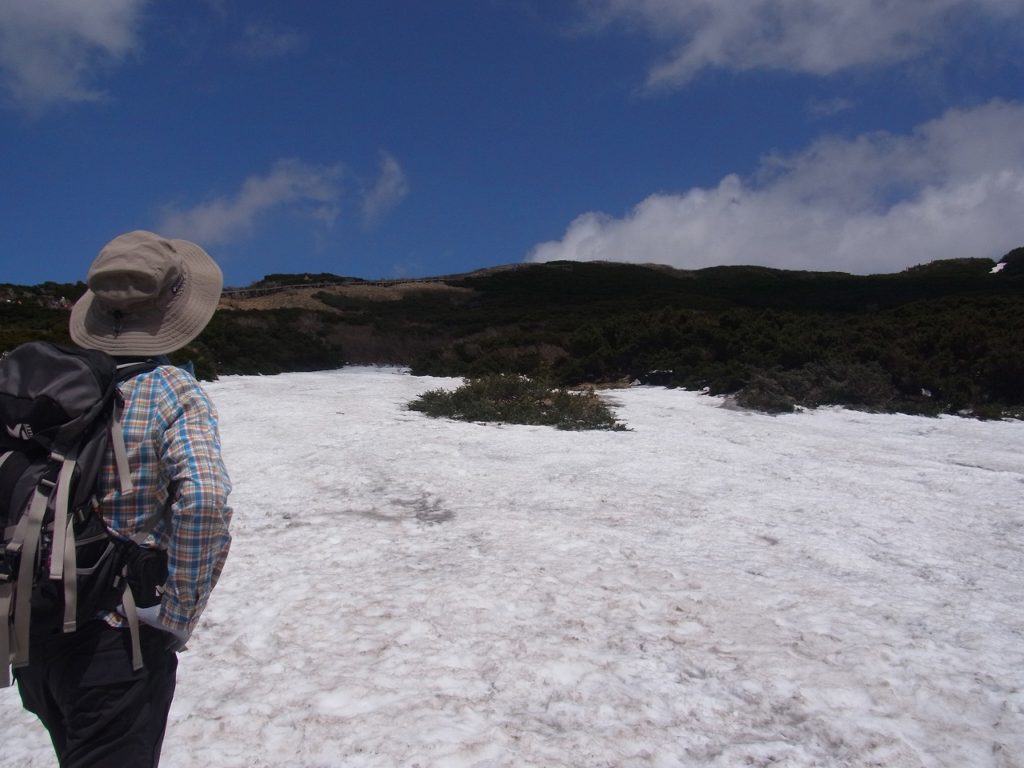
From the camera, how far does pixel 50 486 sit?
1.71 metres

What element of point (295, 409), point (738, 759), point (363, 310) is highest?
point (363, 310)

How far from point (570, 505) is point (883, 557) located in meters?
2.50

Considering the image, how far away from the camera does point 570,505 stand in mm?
6555

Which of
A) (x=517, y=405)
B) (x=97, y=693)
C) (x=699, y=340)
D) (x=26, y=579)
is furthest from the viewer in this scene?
(x=699, y=340)

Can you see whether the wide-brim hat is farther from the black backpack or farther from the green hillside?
the green hillside

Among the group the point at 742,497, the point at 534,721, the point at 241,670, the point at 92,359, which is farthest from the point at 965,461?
the point at 92,359

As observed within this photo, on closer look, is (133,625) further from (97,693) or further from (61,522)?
(61,522)

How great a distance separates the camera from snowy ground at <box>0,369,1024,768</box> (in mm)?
2975

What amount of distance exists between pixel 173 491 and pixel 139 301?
21.7 inches

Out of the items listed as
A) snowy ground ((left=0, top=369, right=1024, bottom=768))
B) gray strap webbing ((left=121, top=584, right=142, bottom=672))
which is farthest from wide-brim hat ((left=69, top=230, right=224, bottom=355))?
snowy ground ((left=0, top=369, right=1024, bottom=768))

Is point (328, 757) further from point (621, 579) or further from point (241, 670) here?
point (621, 579)

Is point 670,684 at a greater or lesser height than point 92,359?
lesser

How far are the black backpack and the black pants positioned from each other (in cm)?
8

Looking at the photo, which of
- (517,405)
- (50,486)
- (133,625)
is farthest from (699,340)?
(50,486)
